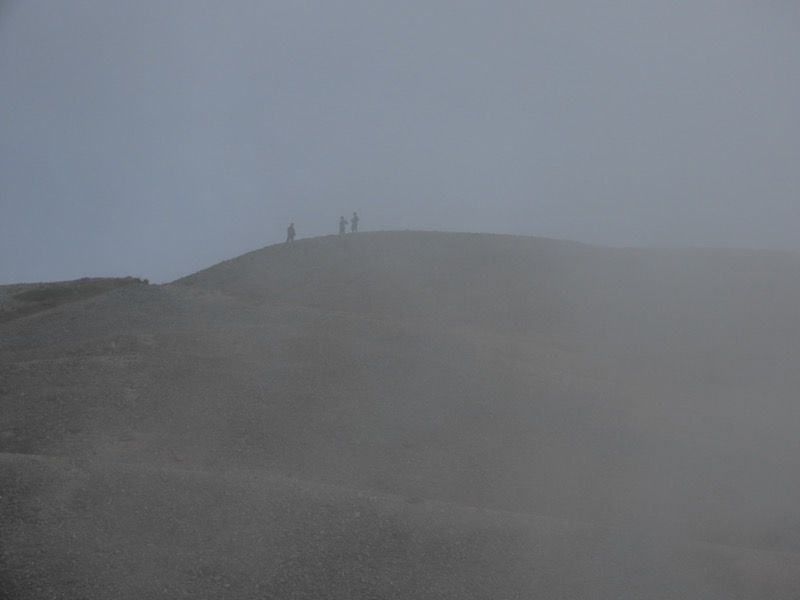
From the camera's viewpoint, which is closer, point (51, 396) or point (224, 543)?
point (224, 543)

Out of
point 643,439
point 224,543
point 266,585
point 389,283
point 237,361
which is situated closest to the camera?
point 266,585

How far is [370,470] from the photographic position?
59.1ft

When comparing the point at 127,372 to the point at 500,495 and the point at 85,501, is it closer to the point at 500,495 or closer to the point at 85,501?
the point at 85,501

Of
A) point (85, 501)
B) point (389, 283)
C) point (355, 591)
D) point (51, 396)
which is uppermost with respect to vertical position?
point (389, 283)

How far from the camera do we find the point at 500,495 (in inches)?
693

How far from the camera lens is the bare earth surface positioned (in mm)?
13211

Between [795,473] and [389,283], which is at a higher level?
[389,283]

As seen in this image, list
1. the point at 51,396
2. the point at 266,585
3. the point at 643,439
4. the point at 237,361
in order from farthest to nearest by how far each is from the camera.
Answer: the point at 237,361 < the point at 643,439 < the point at 51,396 < the point at 266,585

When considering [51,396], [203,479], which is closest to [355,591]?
[203,479]

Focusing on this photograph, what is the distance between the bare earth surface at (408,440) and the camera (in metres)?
13.2

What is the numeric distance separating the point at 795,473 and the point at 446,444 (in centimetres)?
903

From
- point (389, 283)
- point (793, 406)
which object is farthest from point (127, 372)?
point (793, 406)

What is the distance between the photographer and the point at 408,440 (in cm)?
1981

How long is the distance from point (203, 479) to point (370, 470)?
4.21m
